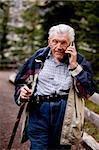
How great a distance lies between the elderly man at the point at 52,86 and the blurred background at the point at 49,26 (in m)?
3.60

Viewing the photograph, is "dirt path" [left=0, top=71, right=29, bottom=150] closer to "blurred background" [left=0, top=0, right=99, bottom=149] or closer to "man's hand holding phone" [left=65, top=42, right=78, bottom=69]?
"blurred background" [left=0, top=0, right=99, bottom=149]

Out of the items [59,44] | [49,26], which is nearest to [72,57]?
[59,44]

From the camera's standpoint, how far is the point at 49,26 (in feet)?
79.3

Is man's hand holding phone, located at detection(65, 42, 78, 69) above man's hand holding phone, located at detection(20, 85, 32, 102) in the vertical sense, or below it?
above

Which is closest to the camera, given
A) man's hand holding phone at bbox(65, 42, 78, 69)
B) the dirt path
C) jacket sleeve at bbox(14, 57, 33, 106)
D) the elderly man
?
man's hand holding phone at bbox(65, 42, 78, 69)

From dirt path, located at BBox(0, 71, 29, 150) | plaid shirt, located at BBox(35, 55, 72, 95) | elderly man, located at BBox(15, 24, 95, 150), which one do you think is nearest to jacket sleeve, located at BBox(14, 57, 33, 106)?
elderly man, located at BBox(15, 24, 95, 150)

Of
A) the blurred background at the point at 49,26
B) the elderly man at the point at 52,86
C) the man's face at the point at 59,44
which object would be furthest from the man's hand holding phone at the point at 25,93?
the blurred background at the point at 49,26

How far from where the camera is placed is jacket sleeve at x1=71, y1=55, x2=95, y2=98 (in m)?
4.84

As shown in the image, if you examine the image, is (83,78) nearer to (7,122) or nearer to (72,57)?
(72,57)

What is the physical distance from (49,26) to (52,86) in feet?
63.5

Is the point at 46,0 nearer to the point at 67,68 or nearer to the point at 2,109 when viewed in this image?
the point at 2,109

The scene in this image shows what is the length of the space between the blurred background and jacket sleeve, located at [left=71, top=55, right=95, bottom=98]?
3656 mm

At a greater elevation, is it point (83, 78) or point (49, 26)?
point (83, 78)

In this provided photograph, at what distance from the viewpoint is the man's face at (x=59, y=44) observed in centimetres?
491
